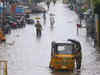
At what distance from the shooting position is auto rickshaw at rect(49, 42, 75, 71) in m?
24.8

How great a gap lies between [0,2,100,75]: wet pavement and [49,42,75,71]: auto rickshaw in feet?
1.43

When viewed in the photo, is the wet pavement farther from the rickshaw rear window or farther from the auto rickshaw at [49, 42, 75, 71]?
the rickshaw rear window

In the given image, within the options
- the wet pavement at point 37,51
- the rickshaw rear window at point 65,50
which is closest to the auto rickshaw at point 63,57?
the rickshaw rear window at point 65,50

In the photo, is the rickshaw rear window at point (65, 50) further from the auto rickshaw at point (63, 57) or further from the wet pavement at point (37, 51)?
the wet pavement at point (37, 51)

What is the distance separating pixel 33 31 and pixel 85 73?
71.7 feet

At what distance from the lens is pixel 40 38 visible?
4066 centimetres

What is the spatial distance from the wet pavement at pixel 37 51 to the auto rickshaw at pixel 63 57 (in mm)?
435

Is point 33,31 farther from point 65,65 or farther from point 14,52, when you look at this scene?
point 65,65

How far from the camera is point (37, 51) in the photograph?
107 feet

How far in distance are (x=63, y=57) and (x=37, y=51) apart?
7.98m

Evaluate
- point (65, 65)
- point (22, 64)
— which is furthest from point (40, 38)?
point (65, 65)

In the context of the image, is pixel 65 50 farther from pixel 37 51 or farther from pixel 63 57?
pixel 37 51

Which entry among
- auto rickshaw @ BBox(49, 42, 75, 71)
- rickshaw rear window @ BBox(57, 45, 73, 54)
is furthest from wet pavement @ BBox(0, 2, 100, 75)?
rickshaw rear window @ BBox(57, 45, 73, 54)

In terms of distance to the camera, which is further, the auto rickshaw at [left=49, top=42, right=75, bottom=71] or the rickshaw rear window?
the rickshaw rear window
